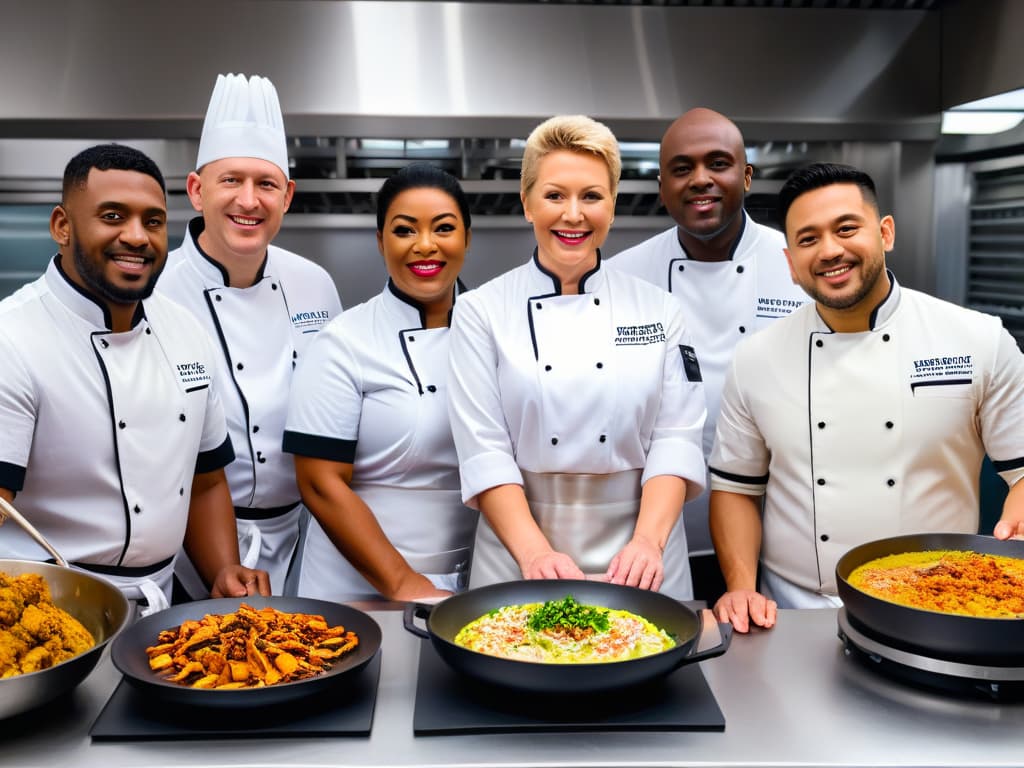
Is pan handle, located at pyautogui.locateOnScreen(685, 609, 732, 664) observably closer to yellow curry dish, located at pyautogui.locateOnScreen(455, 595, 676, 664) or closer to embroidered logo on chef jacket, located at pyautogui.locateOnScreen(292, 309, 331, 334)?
yellow curry dish, located at pyautogui.locateOnScreen(455, 595, 676, 664)

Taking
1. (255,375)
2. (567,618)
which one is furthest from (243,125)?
(567,618)

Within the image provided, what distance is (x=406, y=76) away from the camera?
3385 millimetres

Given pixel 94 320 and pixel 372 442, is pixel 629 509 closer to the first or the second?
pixel 372 442

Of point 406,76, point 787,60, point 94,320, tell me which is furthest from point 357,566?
point 787,60

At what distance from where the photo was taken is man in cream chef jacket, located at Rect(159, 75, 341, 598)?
255 centimetres

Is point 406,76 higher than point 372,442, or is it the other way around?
Answer: point 406,76

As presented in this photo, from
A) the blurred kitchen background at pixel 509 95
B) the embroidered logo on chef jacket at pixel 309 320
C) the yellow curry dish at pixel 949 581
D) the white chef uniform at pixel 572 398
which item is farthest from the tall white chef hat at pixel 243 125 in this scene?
the yellow curry dish at pixel 949 581

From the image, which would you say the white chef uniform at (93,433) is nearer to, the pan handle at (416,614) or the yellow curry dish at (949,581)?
the pan handle at (416,614)

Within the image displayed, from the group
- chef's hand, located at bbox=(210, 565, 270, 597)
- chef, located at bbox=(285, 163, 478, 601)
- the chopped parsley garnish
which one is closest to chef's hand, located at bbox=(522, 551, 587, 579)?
the chopped parsley garnish

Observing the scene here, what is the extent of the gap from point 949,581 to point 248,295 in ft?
6.42

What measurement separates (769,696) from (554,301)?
107 centimetres

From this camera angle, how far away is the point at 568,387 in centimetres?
208

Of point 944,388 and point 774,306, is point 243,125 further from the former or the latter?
point 944,388

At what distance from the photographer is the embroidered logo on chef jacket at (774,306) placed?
2.78 meters
